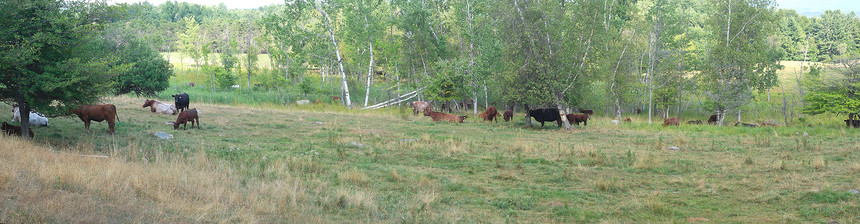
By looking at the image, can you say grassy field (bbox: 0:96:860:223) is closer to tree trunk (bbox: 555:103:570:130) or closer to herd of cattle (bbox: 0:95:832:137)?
herd of cattle (bbox: 0:95:832:137)

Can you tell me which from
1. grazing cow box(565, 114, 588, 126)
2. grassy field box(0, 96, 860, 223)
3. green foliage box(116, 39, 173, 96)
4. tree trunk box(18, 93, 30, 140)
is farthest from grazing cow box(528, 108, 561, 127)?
green foliage box(116, 39, 173, 96)

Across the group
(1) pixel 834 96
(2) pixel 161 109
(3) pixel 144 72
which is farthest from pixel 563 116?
(3) pixel 144 72

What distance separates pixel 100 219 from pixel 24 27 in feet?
34.6

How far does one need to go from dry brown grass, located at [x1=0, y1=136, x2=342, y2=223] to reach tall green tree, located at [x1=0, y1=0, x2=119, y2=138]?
136 inches

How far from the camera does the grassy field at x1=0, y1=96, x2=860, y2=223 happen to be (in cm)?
773

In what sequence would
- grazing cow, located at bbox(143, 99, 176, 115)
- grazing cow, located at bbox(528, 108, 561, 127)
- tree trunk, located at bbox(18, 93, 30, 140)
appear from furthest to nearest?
grazing cow, located at bbox(528, 108, 561, 127) → grazing cow, located at bbox(143, 99, 176, 115) → tree trunk, located at bbox(18, 93, 30, 140)

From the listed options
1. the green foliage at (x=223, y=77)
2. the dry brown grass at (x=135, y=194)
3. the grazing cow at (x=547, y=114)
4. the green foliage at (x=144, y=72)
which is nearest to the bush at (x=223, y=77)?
the green foliage at (x=223, y=77)

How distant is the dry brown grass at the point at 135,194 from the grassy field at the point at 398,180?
0.10ft

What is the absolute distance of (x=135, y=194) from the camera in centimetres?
792

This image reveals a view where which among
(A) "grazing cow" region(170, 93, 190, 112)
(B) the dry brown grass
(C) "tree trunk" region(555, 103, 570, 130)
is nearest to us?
(B) the dry brown grass

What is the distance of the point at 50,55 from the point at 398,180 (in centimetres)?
1042

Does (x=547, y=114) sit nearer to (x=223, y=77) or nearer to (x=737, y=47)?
(x=737, y=47)

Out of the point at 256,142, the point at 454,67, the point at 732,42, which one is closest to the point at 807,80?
the point at 732,42

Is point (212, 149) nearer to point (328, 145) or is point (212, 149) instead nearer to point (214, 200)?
point (328, 145)
